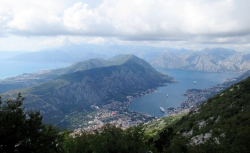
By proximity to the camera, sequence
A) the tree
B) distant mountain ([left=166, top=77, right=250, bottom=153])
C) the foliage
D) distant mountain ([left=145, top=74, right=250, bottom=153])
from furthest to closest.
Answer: the foliage → distant mountain ([left=145, top=74, right=250, bottom=153]) → distant mountain ([left=166, top=77, right=250, bottom=153]) → the tree

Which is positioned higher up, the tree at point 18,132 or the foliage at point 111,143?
the tree at point 18,132

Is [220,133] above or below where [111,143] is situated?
above

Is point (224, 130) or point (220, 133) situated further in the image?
point (220, 133)

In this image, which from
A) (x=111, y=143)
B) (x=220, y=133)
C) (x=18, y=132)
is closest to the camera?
(x=18, y=132)

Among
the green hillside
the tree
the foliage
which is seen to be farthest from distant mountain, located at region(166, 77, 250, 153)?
the tree

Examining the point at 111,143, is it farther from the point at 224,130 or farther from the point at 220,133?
the point at 224,130

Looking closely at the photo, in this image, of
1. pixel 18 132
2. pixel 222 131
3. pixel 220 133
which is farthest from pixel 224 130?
pixel 18 132

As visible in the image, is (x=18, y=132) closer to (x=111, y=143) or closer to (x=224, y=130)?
(x=111, y=143)

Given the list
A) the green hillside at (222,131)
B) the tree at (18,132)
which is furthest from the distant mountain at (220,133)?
the tree at (18,132)

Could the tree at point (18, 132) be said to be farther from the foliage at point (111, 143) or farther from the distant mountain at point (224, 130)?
the distant mountain at point (224, 130)

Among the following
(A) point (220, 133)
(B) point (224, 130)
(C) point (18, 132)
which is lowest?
(A) point (220, 133)

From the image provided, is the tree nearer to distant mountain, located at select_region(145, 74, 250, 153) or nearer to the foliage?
the foliage

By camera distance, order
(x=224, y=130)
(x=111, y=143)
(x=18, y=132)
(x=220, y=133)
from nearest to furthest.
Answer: (x=18, y=132) < (x=111, y=143) < (x=224, y=130) < (x=220, y=133)
